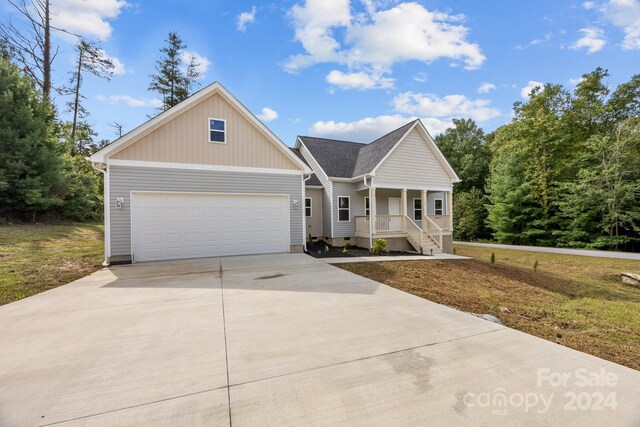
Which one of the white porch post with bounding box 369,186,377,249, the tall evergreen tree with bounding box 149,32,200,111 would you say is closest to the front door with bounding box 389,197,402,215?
the white porch post with bounding box 369,186,377,249

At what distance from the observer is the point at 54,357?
2.96 meters

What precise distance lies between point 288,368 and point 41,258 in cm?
1090

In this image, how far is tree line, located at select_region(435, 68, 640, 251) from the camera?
16.6 m

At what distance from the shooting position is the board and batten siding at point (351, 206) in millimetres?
14000

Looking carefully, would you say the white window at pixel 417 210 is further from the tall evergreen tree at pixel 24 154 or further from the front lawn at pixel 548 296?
the tall evergreen tree at pixel 24 154

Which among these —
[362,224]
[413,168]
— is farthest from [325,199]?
[413,168]

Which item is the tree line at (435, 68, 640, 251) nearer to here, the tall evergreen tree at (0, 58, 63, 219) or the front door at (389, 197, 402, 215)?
the front door at (389, 197, 402, 215)

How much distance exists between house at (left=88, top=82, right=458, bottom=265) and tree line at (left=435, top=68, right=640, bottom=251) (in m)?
12.1

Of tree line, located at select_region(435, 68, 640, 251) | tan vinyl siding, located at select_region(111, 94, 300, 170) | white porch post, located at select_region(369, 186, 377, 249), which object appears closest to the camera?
tan vinyl siding, located at select_region(111, 94, 300, 170)

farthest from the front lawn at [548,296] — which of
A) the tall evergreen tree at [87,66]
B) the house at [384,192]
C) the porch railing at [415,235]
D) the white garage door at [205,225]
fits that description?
the tall evergreen tree at [87,66]

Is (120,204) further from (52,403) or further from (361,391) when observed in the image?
(361,391)

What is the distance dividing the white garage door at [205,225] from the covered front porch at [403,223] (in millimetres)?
4469

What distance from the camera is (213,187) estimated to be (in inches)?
388

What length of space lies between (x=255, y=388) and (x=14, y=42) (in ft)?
93.3
